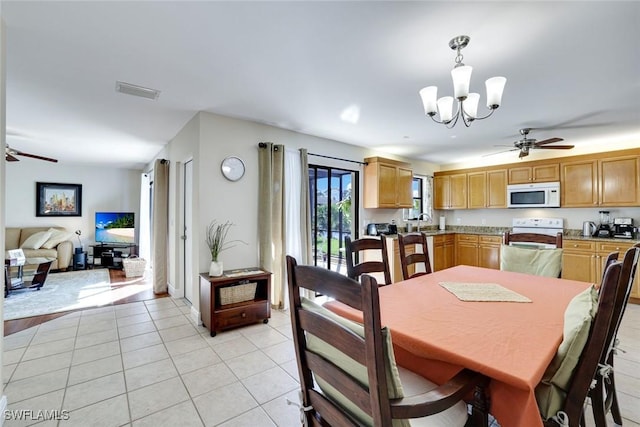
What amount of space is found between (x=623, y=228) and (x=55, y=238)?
33.8ft

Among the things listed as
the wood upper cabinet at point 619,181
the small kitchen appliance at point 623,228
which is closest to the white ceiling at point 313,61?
the wood upper cabinet at point 619,181

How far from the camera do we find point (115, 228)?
22.3 feet

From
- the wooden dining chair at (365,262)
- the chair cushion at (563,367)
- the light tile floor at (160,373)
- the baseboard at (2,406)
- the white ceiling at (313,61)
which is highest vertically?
the white ceiling at (313,61)

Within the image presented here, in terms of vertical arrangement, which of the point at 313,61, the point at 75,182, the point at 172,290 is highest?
the point at 313,61

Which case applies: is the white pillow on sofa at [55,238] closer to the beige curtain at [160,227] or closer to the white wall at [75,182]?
the white wall at [75,182]

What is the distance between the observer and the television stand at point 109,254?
6.48 meters

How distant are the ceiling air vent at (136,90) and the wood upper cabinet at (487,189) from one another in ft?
18.8

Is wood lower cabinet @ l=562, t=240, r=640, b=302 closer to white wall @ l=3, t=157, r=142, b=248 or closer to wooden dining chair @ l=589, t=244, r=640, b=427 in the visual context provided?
wooden dining chair @ l=589, t=244, r=640, b=427

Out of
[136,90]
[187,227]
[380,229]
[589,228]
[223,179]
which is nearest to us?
[136,90]

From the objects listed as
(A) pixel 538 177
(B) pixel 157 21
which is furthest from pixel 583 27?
(A) pixel 538 177

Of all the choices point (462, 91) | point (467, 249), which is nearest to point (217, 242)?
point (462, 91)

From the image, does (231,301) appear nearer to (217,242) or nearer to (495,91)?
(217,242)

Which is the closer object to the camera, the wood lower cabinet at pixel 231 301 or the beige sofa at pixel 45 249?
the wood lower cabinet at pixel 231 301

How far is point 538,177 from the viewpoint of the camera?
4.93 metres
